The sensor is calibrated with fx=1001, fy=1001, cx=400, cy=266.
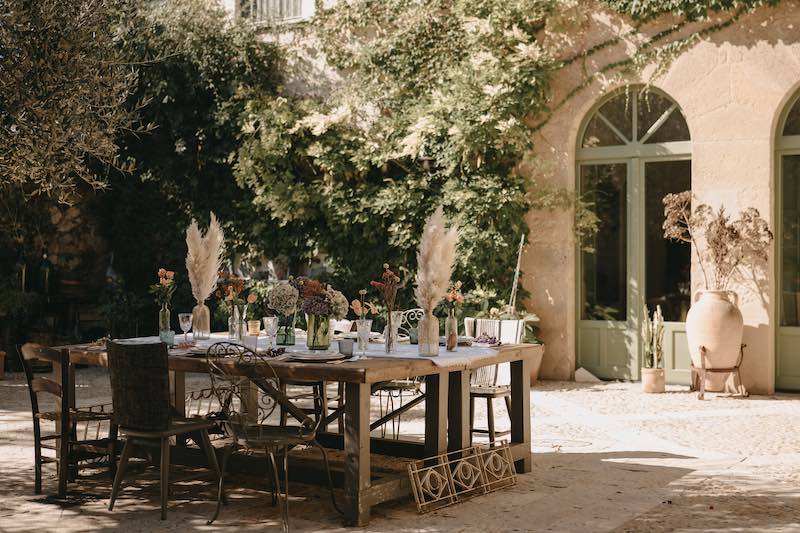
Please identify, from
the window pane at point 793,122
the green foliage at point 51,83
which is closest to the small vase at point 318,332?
the green foliage at point 51,83

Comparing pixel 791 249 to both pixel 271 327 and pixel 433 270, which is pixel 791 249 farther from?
pixel 271 327

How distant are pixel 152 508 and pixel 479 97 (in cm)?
607

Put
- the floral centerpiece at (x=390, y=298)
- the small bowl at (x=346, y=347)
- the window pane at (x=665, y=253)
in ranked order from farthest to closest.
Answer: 1. the window pane at (x=665, y=253)
2. the floral centerpiece at (x=390, y=298)
3. the small bowl at (x=346, y=347)

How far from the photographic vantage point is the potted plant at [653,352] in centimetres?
923

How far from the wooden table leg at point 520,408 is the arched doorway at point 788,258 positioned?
4401mm

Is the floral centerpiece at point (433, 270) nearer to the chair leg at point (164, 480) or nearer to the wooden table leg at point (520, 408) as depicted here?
the wooden table leg at point (520, 408)

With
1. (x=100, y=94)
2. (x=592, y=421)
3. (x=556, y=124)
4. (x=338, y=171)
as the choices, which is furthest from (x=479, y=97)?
(x=100, y=94)

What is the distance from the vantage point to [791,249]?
934cm

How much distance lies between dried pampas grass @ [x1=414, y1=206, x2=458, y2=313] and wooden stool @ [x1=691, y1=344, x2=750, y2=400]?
4471mm

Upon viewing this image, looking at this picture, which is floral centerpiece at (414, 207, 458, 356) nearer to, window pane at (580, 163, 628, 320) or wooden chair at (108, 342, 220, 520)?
wooden chair at (108, 342, 220, 520)

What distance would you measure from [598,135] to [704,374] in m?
2.70

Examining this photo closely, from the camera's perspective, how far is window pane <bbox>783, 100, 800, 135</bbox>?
364 inches

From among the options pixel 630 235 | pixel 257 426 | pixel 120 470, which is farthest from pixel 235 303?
pixel 630 235

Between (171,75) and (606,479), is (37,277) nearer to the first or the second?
(171,75)
